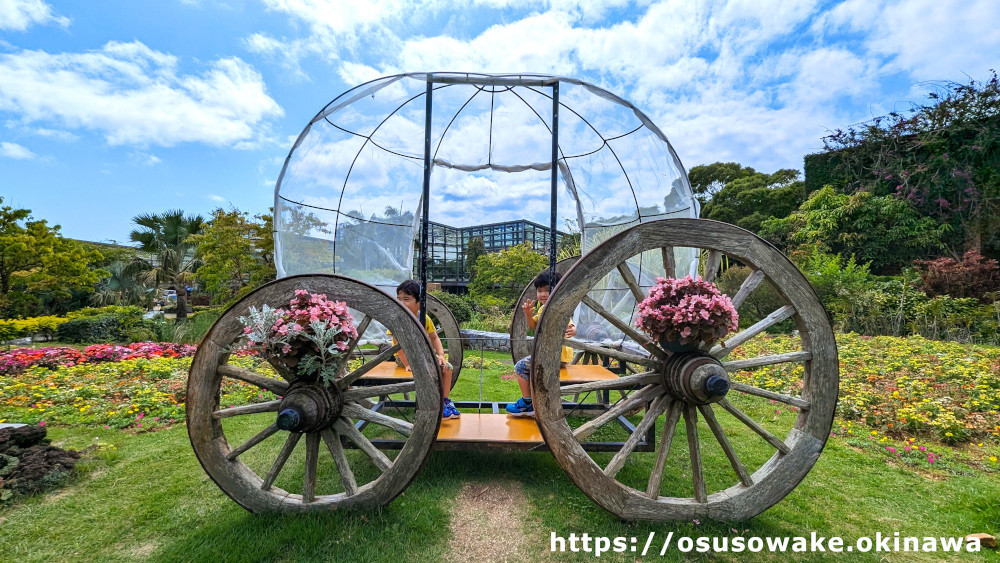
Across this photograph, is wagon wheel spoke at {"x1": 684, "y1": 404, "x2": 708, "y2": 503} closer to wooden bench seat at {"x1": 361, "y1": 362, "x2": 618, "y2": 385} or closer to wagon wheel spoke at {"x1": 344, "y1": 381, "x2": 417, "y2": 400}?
wooden bench seat at {"x1": 361, "y1": 362, "x2": 618, "y2": 385}

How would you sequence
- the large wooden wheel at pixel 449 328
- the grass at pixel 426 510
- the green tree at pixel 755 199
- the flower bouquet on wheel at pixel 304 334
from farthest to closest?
the green tree at pixel 755 199
the large wooden wheel at pixel 449 328
the grass at pixel 426 510
the flower bouquet on wheel at pixel 304 334

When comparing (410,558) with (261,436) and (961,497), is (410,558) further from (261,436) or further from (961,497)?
(961,497)

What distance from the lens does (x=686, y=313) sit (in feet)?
7.86

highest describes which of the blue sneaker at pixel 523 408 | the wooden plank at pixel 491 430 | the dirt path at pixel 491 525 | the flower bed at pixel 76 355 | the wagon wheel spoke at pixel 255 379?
the wagon wheel spoke at pixel 255 379

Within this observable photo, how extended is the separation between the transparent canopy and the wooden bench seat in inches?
34.8

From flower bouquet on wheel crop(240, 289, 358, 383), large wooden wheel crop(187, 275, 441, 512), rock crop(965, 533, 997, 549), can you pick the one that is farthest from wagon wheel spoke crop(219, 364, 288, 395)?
rock crop(965, 533, 997, 549)

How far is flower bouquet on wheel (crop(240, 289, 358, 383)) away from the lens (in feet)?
7.67

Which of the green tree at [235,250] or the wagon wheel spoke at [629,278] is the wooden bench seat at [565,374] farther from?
the green tree at [235,250]

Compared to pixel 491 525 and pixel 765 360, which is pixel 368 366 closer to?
pixel 491 525

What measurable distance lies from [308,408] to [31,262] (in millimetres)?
12748

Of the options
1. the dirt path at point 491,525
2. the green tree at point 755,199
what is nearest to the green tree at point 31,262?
the dirt path at point 491,525

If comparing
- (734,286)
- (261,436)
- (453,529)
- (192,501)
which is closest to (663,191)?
(453,529)

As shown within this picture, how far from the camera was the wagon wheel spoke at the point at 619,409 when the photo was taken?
250 centimetres

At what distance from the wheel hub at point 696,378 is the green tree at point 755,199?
696 inches
